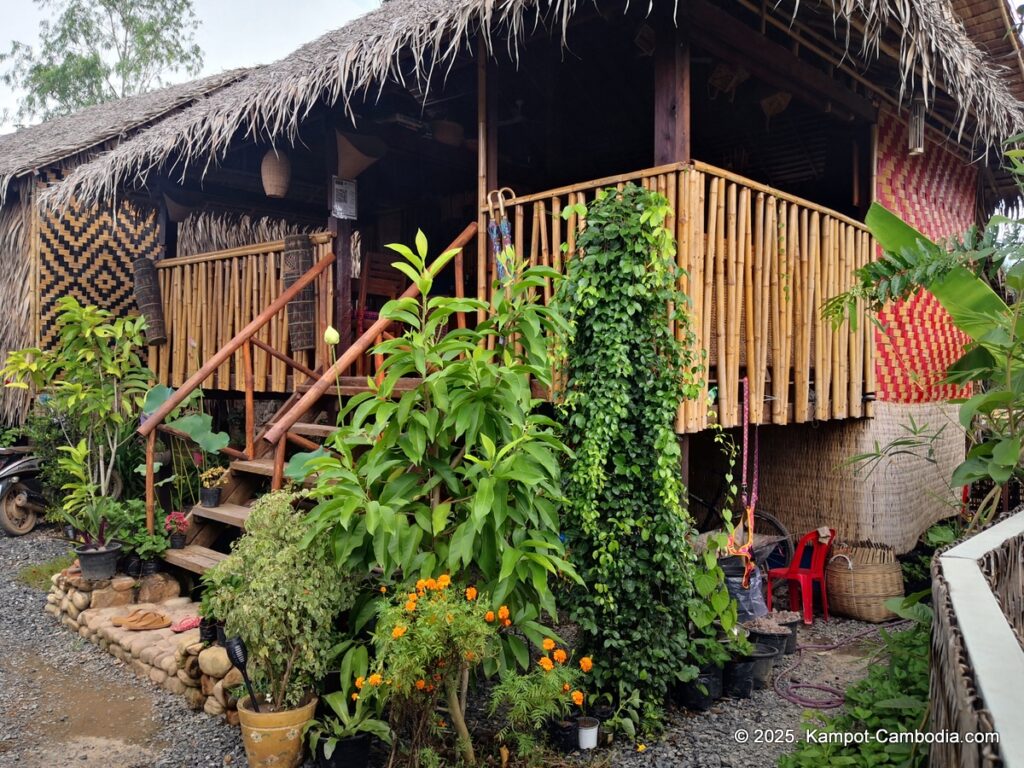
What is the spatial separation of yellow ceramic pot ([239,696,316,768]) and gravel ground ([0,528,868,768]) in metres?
0.29

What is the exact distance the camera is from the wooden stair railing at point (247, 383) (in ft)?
15.7

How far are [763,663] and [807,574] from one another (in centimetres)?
145

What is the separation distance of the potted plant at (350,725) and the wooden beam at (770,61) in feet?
10.8

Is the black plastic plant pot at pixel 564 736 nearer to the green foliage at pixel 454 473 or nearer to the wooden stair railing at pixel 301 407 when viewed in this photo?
the green foliage at pixel 454 473

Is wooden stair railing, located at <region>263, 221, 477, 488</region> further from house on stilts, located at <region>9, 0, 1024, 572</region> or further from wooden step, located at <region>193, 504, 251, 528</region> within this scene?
wooden step, located at <region>193, 504, 251, 528</region>

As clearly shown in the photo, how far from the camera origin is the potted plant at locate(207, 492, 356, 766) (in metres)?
2.95

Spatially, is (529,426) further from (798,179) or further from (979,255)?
(798,179)

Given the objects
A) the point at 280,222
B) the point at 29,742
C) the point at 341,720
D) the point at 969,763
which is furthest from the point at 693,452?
the point at 280,222

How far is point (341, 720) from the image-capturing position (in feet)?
9.82

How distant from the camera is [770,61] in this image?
4438 mm

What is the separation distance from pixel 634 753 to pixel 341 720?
3.85 ft

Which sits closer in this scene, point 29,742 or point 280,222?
point 29,742

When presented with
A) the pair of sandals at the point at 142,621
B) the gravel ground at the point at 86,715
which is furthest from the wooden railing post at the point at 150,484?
the gravel ground at the point at 86,715

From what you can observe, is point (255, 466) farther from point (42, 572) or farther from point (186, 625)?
point (42, 572)
